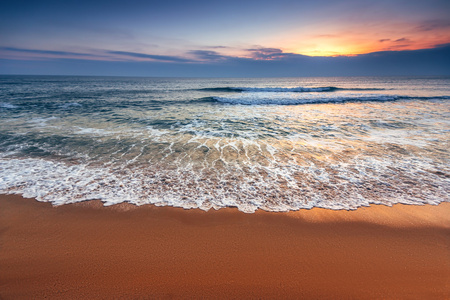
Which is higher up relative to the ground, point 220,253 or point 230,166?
point 230,166

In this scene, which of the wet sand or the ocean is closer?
the wet sand

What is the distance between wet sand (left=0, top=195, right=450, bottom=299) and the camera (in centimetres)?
243

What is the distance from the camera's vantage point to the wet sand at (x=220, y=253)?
2.43 m

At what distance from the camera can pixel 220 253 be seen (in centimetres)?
293

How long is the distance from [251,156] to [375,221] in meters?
3.78

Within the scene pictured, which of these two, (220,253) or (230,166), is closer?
(220,253)

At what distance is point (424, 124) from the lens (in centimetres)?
1098

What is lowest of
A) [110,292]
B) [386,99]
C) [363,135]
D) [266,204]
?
[110,292]

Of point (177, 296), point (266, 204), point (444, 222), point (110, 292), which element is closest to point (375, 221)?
point (444, 222)

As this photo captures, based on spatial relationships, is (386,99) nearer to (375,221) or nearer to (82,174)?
(375,221)

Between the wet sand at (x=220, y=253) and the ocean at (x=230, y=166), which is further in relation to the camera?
the ocean at (x=230, y=166)

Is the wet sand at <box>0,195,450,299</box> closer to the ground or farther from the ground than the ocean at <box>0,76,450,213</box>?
closer to the ground

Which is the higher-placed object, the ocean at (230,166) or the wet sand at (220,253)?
the ocean at (230,166)

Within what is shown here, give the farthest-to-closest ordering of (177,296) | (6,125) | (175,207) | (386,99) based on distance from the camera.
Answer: (386,99) < (6,125) < (175,207) < (177,296)
